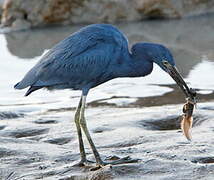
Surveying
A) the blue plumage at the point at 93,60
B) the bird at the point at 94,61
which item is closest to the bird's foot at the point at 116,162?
the bird at the point at 94,61

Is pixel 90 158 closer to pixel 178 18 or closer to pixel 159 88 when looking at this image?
pixel 159 88

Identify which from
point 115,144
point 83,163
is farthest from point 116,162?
point 115,144

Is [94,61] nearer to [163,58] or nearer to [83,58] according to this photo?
[83,58]

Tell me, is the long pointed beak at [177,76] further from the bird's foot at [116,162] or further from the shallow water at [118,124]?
the bird's foot at [116,162]

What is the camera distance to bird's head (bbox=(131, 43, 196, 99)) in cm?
498

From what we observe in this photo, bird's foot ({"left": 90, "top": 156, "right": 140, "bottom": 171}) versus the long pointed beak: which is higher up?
the long pointed beak

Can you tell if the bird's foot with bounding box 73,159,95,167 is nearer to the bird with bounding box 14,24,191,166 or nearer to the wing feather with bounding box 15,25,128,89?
the bird with bounding box 14,24,191,166

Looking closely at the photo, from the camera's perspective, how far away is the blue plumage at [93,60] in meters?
5.08

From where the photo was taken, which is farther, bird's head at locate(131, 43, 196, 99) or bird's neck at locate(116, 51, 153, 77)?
bird's neck at locate(116, 51, 153, 77)

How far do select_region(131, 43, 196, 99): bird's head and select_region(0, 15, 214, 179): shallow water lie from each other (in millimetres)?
537

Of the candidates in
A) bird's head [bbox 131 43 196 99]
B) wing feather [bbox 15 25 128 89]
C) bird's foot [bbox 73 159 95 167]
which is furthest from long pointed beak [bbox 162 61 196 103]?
bird's foot [bbox 73 159 95 167]

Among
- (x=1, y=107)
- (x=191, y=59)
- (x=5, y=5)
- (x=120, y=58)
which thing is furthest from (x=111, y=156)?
(x=5, y=5)

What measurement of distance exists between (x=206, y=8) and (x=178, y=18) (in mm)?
793

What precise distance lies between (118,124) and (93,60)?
4.99 feet
